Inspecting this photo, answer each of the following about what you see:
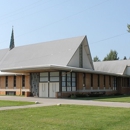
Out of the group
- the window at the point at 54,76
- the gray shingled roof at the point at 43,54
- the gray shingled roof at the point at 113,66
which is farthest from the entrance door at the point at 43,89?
the gray shingled roof at the point at 113,66

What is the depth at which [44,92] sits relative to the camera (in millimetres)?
35500

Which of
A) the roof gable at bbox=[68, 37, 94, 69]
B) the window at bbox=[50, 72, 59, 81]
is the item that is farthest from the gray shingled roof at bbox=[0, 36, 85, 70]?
the window at bbox=[50, 72, 59, 81]

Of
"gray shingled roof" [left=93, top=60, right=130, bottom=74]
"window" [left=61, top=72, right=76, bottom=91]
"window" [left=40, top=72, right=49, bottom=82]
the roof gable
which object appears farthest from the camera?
"gray shingled roof" [left=93, top=60, right=130, bottom=74]

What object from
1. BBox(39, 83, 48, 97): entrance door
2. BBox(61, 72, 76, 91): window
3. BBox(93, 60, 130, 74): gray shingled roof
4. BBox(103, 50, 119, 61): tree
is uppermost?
BBox(103, 50, 119, 61): tree

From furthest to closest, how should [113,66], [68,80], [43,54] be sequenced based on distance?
1. [113,66]
2. [43,54]
3. [68,80]

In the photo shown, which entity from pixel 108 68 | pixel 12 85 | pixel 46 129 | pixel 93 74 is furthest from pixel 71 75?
pixel 46 129

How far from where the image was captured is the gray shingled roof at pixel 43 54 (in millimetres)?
39500

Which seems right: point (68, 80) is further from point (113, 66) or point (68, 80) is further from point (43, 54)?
point (113, 66)

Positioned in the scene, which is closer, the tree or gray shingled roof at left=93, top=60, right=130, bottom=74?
gray shingled roof at left=93, top=60, right=130, bottom=74

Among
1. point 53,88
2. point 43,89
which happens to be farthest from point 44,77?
point 53,88

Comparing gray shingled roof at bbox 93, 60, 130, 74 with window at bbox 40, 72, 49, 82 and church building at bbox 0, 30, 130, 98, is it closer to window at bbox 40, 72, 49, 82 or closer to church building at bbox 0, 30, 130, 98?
church building at bbox 0, 30, 130, 98

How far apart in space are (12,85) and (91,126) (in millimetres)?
33602

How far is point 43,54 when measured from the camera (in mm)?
42438

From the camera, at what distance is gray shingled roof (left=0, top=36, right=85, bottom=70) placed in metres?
39.5
